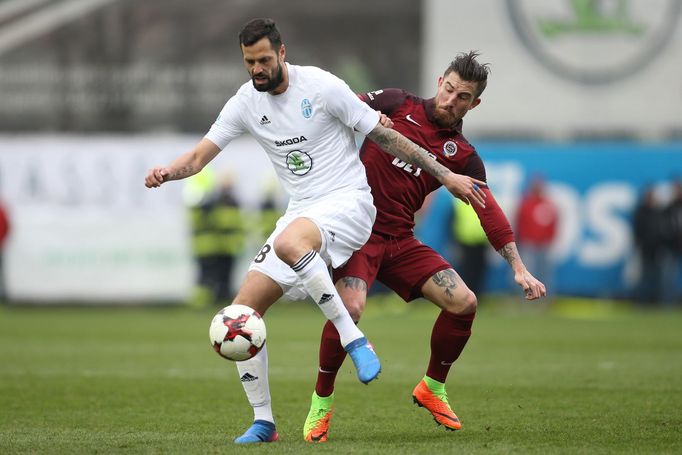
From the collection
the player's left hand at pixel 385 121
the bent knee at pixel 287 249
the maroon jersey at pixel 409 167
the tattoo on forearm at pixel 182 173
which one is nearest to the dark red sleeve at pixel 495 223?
the maroon jersey at pixel 409 167

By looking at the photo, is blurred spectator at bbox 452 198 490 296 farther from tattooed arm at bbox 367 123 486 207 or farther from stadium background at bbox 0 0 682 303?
tattooed arm at bbox 367 123 486 207

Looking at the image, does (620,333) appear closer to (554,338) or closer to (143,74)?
(554,338)

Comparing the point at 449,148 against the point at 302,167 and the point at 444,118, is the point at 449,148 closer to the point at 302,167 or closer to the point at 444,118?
the point at 444,118

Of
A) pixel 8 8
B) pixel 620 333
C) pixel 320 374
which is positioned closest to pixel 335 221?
pixel 320 374

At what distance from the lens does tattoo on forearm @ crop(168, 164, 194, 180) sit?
7292 mm

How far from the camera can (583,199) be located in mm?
21312

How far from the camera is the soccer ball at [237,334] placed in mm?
6793

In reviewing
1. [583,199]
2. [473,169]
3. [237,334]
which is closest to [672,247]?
[583,199]

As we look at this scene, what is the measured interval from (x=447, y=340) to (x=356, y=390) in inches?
103

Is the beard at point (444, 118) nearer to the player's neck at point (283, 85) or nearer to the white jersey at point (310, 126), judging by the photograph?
the white jersey at point (310, 126)

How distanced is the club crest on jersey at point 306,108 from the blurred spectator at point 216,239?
43.4ft

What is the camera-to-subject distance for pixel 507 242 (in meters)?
7.74

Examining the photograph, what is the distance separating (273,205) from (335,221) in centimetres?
1348

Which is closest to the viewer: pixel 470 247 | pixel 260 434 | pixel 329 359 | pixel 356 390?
pixel 260 434
